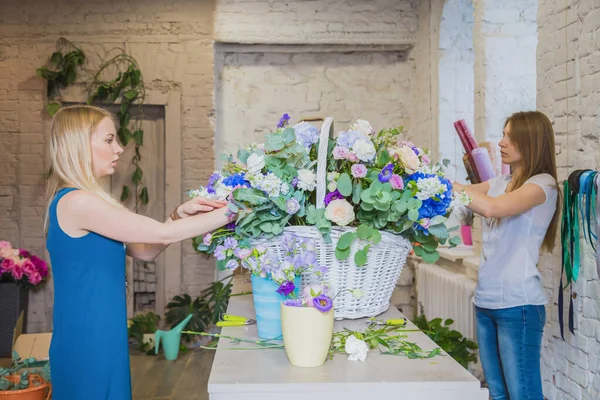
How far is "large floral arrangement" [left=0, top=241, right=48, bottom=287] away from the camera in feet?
15.1

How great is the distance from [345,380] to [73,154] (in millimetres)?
1046

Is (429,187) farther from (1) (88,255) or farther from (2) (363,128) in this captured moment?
(1) (88,255)

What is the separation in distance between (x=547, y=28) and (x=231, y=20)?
9.64 ft

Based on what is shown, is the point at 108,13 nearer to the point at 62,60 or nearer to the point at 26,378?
the point at 62,60

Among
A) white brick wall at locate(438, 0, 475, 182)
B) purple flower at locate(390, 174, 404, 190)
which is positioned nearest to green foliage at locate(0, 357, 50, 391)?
purple flower at locate(390, 174, 404, 190)

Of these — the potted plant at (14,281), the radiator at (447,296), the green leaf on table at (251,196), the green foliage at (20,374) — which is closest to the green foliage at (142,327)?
the potted plant at (14,281)

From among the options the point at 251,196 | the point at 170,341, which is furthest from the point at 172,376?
the point at 251,196

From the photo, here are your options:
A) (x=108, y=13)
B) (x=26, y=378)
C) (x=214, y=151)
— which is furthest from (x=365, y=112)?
(x=26, y=378)

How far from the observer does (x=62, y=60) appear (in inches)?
211

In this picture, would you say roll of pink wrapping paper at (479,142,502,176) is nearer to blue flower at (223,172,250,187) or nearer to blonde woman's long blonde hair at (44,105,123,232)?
blue flower at (223,172,250,187)

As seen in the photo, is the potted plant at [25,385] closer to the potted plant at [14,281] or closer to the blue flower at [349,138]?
the blue flower at [349,138]

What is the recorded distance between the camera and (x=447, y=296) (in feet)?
14.5

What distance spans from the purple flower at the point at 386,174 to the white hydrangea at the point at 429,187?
3.0 inches

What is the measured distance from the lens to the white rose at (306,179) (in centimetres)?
172
